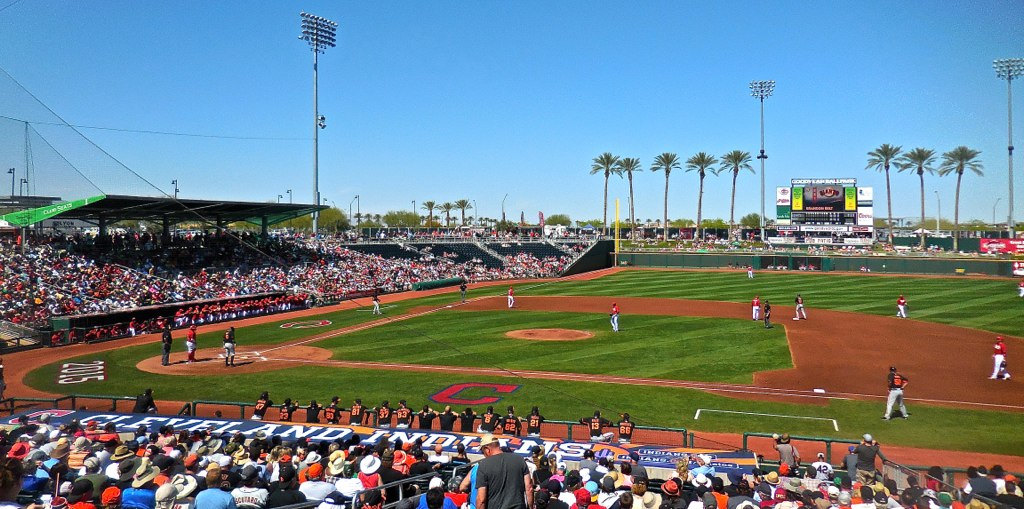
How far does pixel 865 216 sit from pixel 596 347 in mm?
58472

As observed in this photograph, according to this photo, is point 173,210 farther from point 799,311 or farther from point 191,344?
point 799,311

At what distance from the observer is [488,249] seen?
7531cm

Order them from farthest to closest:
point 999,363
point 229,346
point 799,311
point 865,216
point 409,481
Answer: point 865,216, point 799,311, point 229,346, point 999,363, point 409,481

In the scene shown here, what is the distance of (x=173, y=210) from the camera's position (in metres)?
42.8

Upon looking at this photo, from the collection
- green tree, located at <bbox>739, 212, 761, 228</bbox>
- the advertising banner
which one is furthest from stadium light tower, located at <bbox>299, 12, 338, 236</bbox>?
green tree, located at <bbox>739, 212, 761, 228</bbox>

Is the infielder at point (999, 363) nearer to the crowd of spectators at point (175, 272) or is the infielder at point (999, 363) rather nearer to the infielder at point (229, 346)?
the crowd of spectators at point (175, 272)

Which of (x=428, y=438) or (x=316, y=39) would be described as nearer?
(x=428, y=438)

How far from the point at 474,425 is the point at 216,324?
26.3 m

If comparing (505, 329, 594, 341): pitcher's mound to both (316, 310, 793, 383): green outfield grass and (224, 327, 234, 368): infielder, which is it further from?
(224, 327, 234, 368): infielder

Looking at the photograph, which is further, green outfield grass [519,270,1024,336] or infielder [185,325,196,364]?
green outfield grass [519,270,1024,336]

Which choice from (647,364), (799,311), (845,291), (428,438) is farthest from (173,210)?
(845,291)

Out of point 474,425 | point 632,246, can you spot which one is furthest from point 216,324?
point 632,246

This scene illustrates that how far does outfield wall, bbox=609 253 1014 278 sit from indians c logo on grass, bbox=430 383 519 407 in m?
57.7

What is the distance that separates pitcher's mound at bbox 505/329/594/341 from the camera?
101 ft
